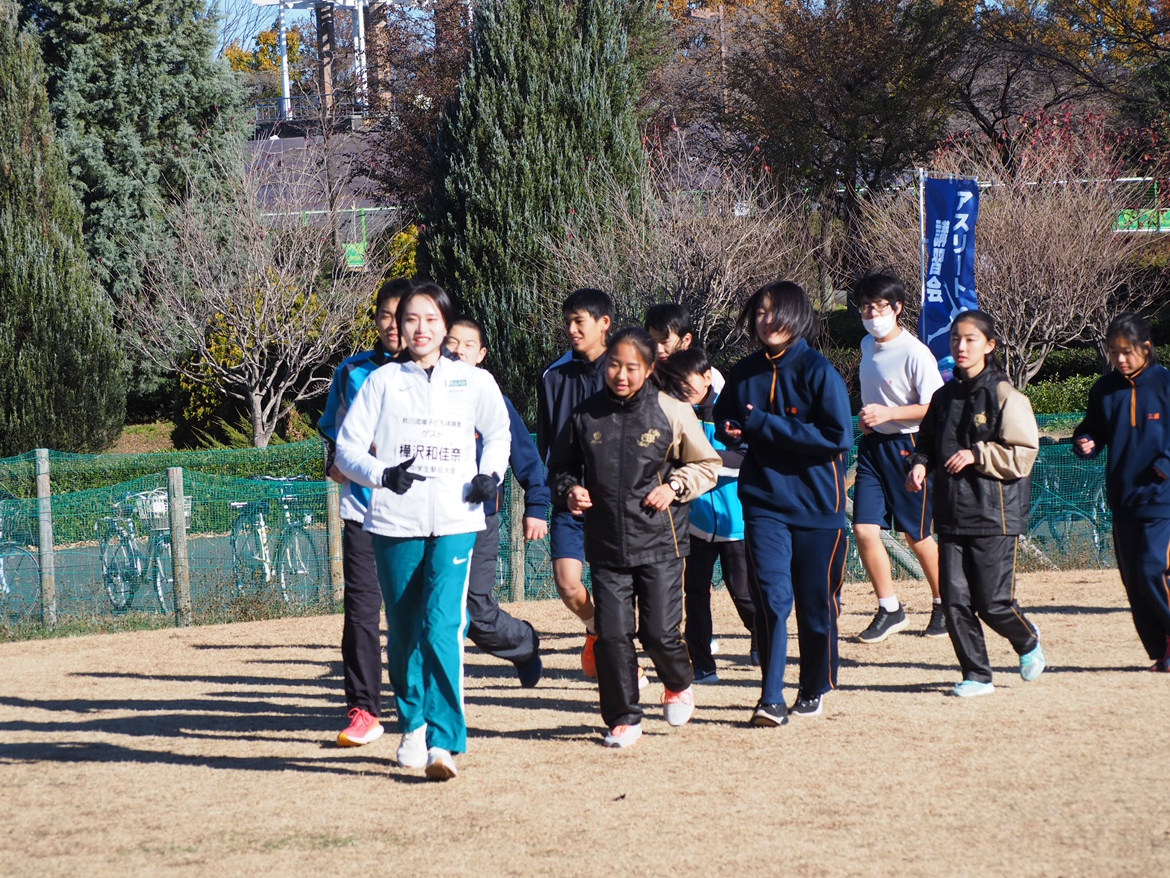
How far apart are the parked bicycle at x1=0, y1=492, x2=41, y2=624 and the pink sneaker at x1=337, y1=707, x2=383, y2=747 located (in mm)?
5210

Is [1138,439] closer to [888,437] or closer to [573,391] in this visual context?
[888,437]

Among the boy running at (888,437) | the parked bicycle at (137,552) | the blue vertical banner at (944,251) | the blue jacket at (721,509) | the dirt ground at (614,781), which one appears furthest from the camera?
the blue vertical banner at (944,251)

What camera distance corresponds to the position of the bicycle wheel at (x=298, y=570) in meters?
10.1

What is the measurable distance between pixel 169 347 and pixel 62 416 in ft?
9.30

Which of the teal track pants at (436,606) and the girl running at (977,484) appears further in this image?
the girl running at (977,484)

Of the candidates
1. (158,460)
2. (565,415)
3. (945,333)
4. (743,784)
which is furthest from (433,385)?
(158,460)

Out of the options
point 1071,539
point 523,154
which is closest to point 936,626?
point 1071,539

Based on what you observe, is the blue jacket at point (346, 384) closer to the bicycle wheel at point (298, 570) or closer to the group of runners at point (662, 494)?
the group of runners at point (662, 494)

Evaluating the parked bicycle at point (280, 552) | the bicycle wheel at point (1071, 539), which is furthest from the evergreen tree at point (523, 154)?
the bicycle wheel at point (1071, 539)

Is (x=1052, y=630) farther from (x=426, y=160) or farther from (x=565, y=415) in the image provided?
(x=426, y=160)

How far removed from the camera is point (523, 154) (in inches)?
784

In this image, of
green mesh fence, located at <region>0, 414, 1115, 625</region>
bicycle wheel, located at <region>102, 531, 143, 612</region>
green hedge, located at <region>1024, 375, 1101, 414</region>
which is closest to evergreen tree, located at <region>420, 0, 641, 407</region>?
green hedge, located at <region>1024, 375, 1101, 414</region>

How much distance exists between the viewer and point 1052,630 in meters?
7.69

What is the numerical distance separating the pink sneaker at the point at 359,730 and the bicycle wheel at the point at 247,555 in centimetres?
459
